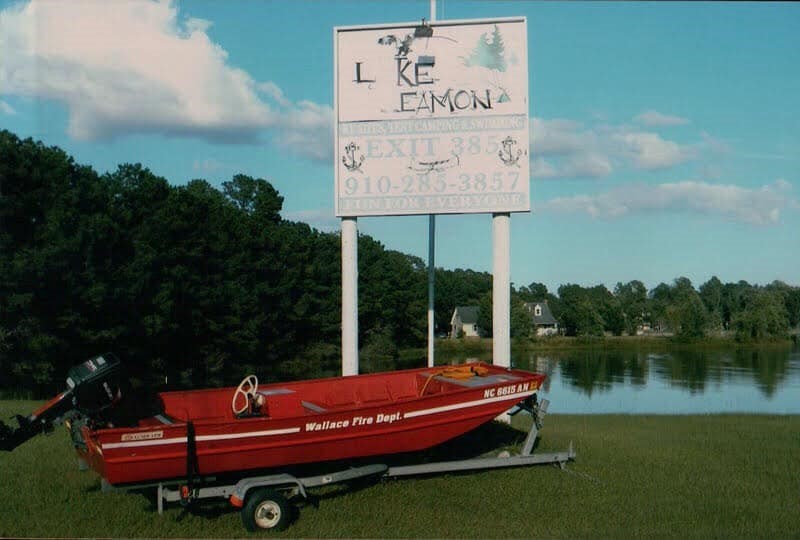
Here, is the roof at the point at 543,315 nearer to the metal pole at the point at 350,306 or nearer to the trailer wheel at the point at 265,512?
the metal pole at the point at 350,306

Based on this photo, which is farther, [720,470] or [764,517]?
[720,470]

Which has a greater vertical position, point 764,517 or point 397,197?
point 397,197

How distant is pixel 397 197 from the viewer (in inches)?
424

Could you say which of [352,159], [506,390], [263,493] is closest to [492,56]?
[352,159]

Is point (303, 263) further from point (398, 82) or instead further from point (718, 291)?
point (718, 291)

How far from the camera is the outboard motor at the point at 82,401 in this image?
22.7 ft

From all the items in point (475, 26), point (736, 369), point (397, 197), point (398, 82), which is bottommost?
point (736, 369)

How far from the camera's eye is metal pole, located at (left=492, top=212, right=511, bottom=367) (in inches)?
428

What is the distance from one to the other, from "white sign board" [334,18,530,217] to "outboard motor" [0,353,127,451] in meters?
4.57

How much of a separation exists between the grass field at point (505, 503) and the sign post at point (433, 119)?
2.97m

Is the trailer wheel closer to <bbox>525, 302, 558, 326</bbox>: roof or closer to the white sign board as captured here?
the white sign board

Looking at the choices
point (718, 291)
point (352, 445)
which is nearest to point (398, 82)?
point (352, 445)

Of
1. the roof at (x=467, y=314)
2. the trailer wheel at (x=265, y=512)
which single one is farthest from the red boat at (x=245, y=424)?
the roof at (x=467, y=314)

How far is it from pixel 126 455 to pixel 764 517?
557 cm
